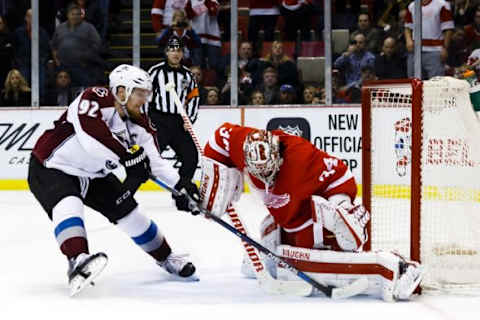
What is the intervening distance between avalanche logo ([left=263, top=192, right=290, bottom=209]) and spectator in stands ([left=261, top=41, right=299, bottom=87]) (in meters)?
4.05

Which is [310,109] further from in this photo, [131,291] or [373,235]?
[131,291]

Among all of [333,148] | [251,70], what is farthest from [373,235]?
[251,70]

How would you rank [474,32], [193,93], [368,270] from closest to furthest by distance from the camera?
[368,270]
[193,93]
[474,32]

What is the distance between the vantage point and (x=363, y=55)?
6895 millimetres

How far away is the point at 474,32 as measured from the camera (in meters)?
6.68

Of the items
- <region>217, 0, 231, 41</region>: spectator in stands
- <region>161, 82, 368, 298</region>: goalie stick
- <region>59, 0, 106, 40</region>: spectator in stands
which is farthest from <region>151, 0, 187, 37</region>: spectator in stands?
<region>161, 82, 368, 298</region>: goalie stick

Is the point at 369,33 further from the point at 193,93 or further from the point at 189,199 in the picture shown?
the point at 189,199

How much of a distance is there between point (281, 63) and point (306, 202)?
4.19m

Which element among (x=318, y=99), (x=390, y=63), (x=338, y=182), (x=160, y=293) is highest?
(x=390, y=63)

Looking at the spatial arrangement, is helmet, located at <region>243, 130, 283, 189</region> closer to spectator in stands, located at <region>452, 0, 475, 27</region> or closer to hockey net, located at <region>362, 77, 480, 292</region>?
hockey net, located at <region>362, 77, 480, 292</region>

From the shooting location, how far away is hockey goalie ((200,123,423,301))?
9.48ft

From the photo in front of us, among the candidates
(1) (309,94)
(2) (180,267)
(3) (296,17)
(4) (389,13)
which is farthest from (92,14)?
(2) (180,267)

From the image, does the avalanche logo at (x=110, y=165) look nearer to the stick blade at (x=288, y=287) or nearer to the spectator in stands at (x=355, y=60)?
the stick blade at (x=288, y=287)

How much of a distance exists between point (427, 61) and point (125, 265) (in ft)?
11.9
